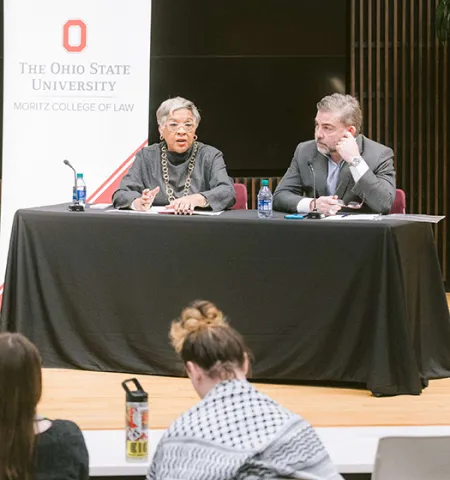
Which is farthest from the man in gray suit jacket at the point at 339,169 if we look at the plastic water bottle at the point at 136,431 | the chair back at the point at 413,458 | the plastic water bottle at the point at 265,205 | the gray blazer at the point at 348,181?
the chair back at the point at 413,458

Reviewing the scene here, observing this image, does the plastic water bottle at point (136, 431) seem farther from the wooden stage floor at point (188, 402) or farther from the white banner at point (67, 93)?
the white banner at point (67, 93)

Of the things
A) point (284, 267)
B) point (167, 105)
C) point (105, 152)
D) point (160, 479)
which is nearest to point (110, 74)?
point (105, 152)

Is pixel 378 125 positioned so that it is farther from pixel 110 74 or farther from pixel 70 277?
pixel 70 277

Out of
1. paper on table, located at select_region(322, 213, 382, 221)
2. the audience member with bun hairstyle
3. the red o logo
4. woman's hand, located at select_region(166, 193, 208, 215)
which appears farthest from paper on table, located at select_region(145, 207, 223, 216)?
the audience member with bun hairstyle

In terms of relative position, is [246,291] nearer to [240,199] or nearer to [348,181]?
[348,181]

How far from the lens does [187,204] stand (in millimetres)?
4785

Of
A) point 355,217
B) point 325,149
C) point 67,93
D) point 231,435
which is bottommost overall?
point 231,435

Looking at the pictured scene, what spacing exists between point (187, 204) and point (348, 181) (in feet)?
2.50

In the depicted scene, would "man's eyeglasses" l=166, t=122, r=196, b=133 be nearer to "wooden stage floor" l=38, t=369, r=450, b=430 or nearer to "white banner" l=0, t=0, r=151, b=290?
"white banner" l=0, t=0, r=151, b=290

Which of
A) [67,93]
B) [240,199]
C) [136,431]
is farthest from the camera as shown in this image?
[67,93]

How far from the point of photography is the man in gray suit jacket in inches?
185

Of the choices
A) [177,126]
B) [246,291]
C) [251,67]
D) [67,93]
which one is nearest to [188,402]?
[246,291]

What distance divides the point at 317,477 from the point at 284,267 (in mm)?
2593

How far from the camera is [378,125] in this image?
727 cm
